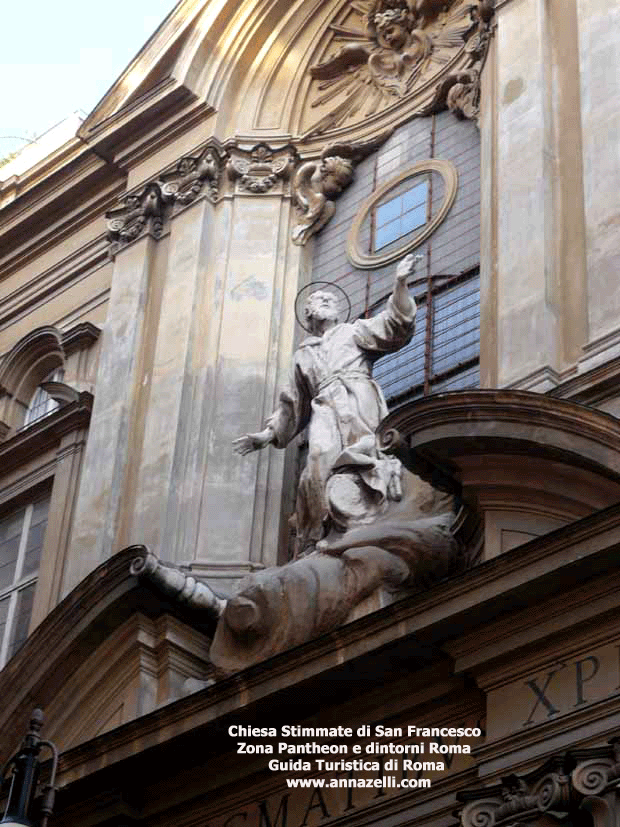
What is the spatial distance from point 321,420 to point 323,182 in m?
3.40

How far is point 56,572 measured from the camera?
14.2m

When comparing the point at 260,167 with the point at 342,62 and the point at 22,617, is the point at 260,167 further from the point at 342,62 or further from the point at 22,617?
the point at 22,617

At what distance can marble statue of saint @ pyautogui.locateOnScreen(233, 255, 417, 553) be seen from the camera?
12.2m

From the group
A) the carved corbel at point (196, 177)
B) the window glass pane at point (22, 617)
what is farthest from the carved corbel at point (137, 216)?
the window glass pane at point (22, 617)

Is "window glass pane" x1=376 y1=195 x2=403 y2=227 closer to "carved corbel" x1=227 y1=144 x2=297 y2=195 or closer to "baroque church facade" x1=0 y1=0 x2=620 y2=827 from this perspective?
"baroque church facade" x1=0 y1=0 x2=620 y2=827

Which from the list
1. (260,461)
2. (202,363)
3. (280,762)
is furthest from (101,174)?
(280,762)

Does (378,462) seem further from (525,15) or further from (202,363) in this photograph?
(525,15)

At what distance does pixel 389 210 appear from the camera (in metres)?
Answer: 14.9

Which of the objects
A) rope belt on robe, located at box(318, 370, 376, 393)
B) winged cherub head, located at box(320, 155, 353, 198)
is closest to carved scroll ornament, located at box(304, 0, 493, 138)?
winged cherub head, located at box(320, 155, 353, 198)

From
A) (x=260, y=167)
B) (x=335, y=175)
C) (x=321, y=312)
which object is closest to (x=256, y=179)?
(x=260, y=167)

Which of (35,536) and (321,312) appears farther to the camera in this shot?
(35,536)

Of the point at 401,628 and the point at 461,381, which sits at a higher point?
the point at 461,381

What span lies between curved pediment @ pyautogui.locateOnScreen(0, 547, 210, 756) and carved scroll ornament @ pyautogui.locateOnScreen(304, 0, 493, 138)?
4828mm

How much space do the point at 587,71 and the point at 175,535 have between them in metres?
4.18
